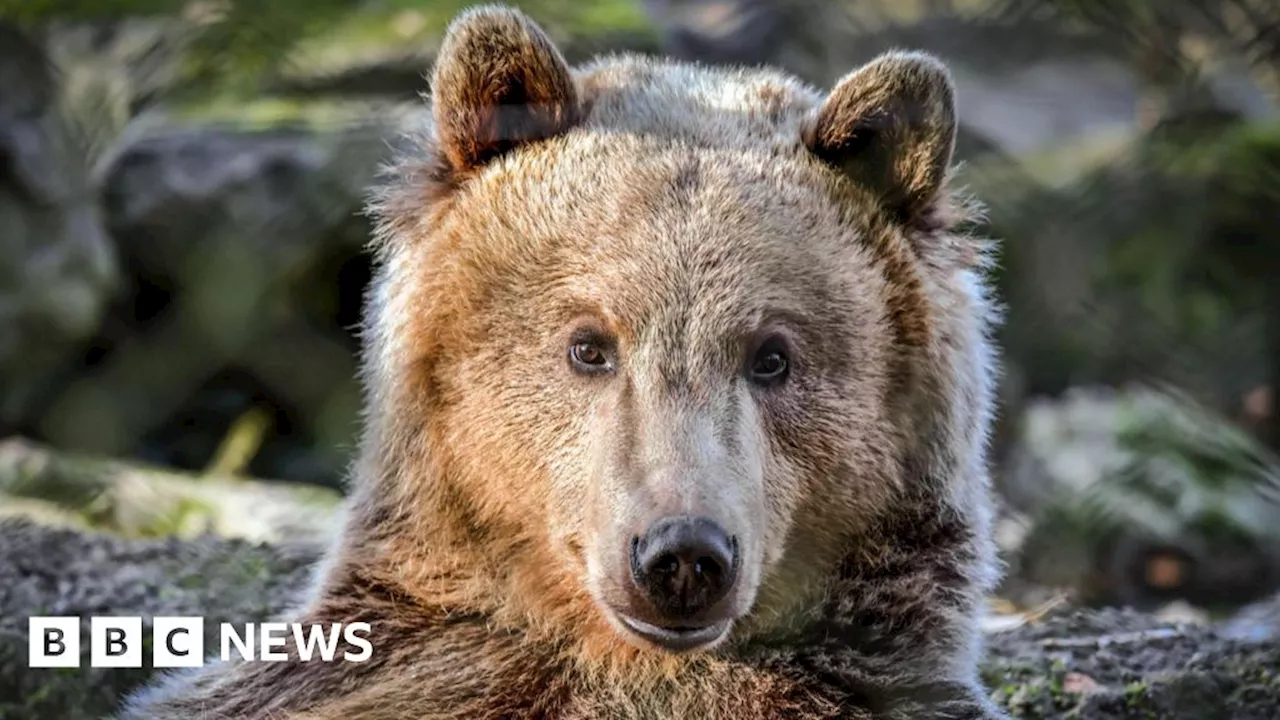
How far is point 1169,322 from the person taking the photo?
4766mm

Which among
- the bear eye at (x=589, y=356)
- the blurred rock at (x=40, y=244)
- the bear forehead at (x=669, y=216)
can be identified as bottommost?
the blurred rock at (x=40, y=244)

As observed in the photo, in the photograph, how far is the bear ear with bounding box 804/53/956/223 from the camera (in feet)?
10.6

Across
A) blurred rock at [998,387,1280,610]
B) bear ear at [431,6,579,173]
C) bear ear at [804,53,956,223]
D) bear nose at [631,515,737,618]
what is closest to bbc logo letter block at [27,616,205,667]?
bear ear at [431,6,579,173]

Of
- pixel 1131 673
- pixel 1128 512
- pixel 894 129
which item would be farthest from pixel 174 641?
pixel 1128 512

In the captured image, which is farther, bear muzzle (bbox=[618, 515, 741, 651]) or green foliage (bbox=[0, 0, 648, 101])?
green foliage (bbox=[0, 0, 648, 101])

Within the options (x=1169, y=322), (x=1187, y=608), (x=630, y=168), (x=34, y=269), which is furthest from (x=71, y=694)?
(x=1187, y=608)

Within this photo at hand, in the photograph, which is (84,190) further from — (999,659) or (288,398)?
(999,659)

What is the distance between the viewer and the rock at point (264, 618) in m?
3.80

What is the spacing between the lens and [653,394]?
9.67 ft

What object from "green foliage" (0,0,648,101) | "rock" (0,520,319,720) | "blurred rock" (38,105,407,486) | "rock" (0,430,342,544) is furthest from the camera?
"rock" (0,430,342,544)

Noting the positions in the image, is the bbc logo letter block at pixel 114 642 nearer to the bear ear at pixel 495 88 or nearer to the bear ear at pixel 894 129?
the bear ear at pixel 495 88

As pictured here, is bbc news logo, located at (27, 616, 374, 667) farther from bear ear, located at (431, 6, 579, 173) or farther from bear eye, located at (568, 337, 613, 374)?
bear ear, located at (431, 6, 579, 173)

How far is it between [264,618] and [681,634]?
156 cm

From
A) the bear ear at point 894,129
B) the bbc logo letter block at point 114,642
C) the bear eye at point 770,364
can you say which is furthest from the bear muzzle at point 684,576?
the bbc logo letter block at point 114,642
